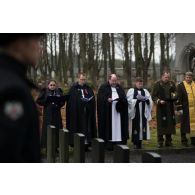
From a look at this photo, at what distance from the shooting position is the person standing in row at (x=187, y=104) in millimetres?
12195

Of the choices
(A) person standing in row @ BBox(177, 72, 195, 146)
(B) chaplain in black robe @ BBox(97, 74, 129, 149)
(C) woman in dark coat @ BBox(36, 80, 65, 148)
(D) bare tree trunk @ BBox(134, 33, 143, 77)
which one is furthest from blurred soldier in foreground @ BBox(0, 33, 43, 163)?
(D) bare tree trunk @ BBox(134, 33, 143, 77)

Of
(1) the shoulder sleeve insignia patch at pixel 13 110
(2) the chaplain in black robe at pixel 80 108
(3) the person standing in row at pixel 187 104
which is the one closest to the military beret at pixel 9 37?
(1) the shoulder sleeve insignia patch at pixel 13 110

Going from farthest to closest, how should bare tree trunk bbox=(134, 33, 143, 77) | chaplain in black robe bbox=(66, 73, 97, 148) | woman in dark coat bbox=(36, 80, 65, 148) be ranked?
1. bare tree trunk bbox=(134, 33, 143, 77)
2. chaplain in black robe bbox=(66, 73, 97, 148)
3. woman in dark coat bbox=(36, 80, 65, 148)

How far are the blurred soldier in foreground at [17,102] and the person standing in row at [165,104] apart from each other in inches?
374

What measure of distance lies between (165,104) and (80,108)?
205cm

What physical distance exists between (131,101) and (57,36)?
27.2m

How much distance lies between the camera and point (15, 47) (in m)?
2.44

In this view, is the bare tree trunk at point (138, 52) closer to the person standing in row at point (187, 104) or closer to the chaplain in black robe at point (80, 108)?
the person standing in row at point (187, 104)

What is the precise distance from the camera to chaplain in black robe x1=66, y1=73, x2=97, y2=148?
11.7m

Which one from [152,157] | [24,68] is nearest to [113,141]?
[152,157]

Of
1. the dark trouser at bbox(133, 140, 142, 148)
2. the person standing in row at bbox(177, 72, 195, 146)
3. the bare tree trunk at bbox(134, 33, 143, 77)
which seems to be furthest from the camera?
the bare tree trunk at bbox(134, 33, 143, 77)

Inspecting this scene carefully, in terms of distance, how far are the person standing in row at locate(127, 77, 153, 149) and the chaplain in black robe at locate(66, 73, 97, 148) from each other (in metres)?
0.94

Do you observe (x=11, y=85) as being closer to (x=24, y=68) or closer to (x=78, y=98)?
(x=24, y=68)

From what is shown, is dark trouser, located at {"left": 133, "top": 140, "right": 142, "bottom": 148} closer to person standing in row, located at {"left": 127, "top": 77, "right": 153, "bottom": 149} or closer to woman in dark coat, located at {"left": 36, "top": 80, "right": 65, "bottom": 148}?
person standing in row, located at {"left": 127, "top": 77, "right": 153, "bottom": 149}
